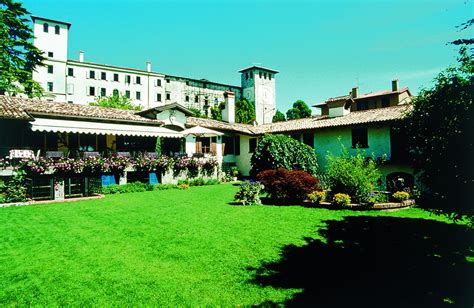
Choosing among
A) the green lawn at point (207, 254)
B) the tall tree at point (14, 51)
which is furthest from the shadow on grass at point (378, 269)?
the tall tree at point (14, 51)

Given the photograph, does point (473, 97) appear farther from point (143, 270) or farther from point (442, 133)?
point (143, 270)

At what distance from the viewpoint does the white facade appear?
2223 inches

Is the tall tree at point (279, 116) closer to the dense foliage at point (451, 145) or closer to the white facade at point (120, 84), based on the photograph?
the white facade at point (120, 84)

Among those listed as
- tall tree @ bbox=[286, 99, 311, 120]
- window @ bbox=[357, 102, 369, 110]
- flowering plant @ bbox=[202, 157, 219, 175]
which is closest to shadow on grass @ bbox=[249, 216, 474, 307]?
flowering plant @ bbox=[202, 157, 219, 175]

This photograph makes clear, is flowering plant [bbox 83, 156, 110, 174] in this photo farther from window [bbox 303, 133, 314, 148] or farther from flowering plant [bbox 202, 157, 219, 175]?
window [bbox 303, 133, 314, 148]

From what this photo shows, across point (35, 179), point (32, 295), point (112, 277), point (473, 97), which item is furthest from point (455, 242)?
point (35, 179)

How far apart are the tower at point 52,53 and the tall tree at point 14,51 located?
89.7 feet

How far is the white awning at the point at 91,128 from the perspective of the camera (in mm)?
18103

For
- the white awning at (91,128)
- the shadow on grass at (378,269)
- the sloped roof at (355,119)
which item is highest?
the sloped roof at (355,119)

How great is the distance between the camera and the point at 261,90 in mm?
78250

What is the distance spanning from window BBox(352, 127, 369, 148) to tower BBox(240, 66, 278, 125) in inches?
2080

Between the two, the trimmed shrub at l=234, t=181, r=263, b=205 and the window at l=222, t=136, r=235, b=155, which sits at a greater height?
the window at l=222, t=136, r=235, b=155

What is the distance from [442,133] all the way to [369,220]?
5.10 metres

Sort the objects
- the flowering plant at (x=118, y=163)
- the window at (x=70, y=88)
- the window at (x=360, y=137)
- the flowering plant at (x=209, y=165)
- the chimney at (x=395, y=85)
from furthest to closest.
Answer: the window at (x=70, y=88), the chimney at (x=395, y=85), the flowering plant at (x=209, y=165), the window at (x=360, y=137), the flowering plant at (x=118, y=163)
